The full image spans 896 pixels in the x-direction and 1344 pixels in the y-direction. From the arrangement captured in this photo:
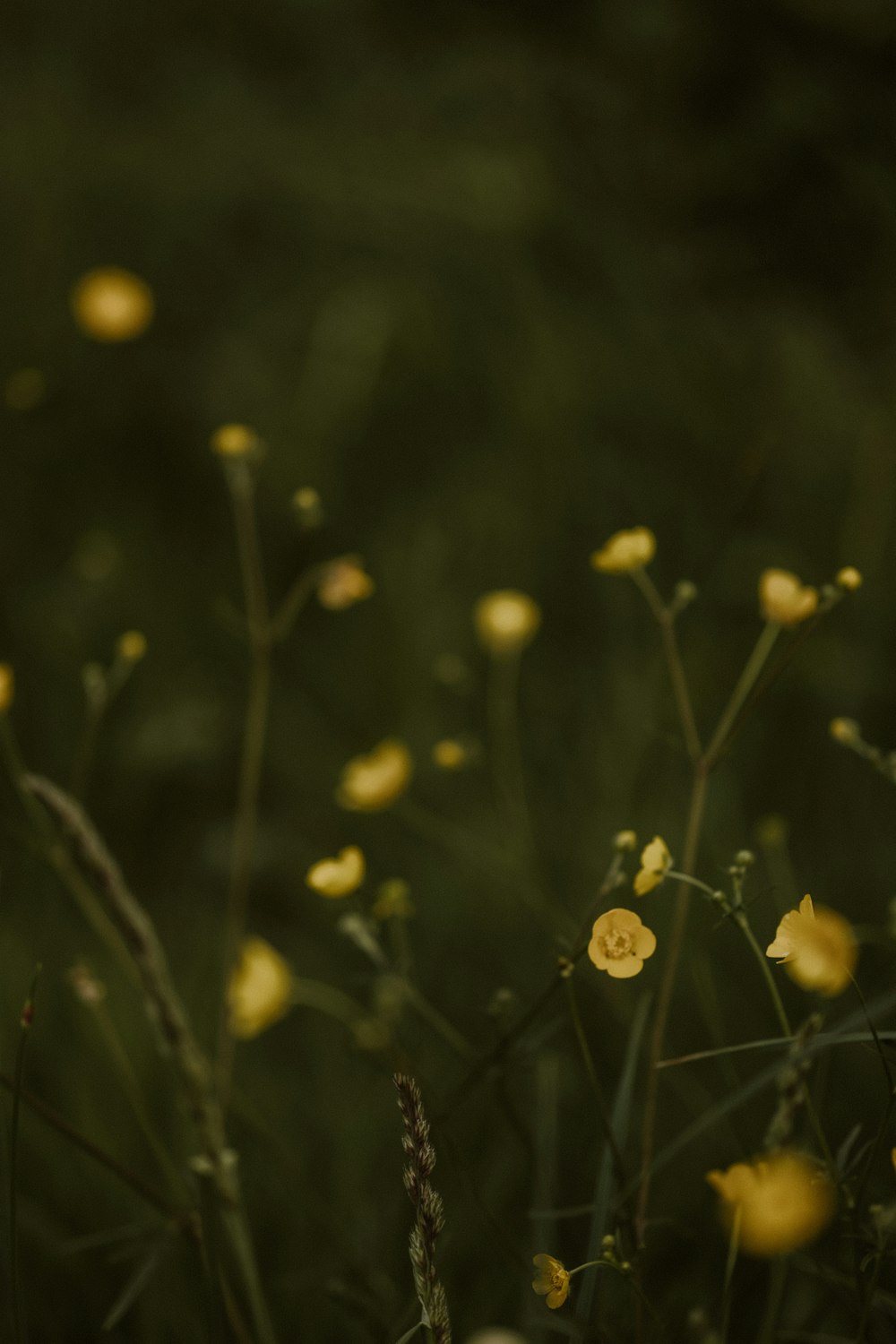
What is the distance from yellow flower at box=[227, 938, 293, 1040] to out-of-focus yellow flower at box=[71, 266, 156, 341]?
85 centimetres

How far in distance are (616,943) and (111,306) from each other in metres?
1.15

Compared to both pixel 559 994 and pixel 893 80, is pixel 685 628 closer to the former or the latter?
pixel 559 994

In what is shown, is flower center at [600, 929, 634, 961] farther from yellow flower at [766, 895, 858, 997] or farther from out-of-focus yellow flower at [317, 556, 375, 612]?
out-of-focus yellow flower at [317, 556, 375, 612]

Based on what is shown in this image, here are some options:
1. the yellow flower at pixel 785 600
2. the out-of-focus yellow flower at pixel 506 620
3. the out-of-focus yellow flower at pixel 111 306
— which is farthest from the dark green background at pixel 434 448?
the yellow flower at pixel 785 600

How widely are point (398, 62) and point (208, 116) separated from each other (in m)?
0.29

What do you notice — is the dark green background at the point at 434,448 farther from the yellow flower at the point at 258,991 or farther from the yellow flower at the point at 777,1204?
the yellow flower at the point at 777,1204

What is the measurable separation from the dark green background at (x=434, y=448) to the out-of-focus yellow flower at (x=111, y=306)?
22 mm

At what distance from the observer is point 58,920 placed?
1.00 metres

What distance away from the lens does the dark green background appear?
0.93 m

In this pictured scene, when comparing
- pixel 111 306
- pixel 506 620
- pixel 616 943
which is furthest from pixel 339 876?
pixel 111 306

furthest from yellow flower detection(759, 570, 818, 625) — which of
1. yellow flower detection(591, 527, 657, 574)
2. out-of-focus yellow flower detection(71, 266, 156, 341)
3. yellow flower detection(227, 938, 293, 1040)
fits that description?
out-of-focus yellow flower detection(71, 266, 156, 341)

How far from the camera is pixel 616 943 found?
1.52ft

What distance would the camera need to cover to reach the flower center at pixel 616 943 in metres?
0.46

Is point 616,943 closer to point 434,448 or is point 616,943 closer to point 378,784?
point 378,784
